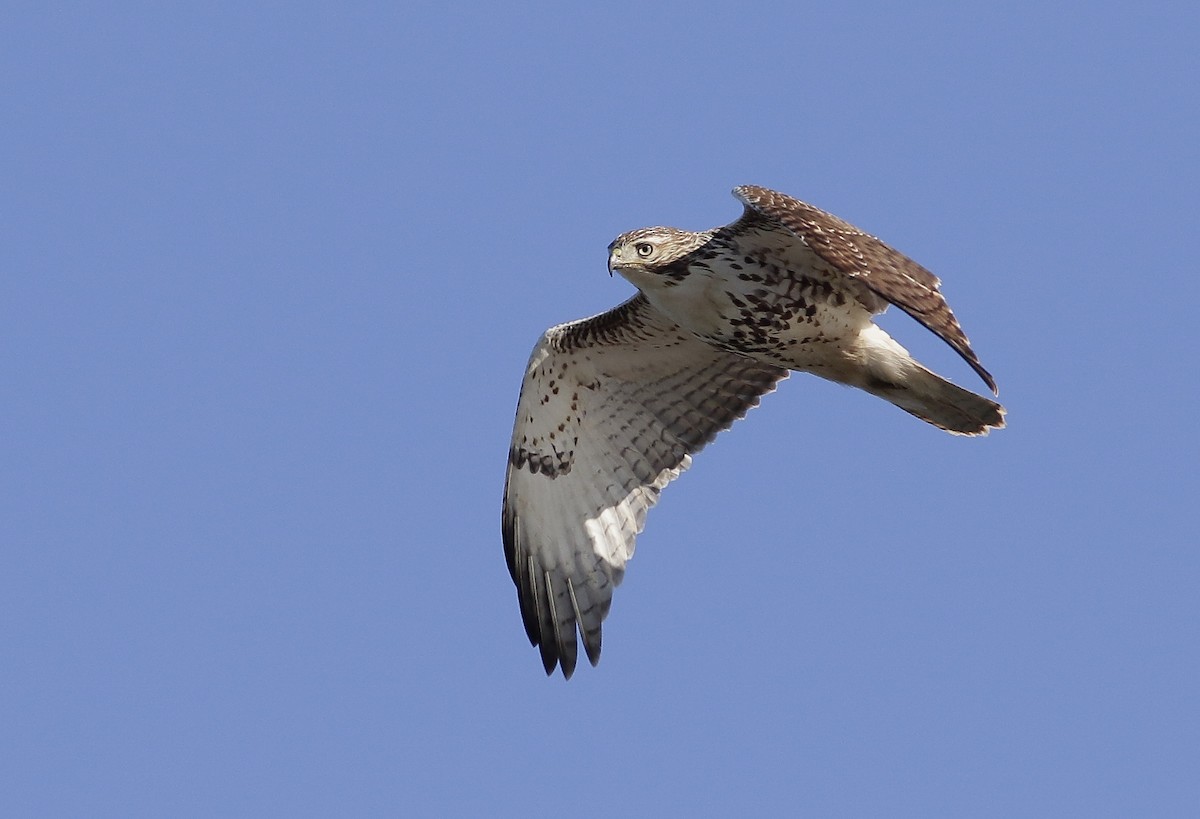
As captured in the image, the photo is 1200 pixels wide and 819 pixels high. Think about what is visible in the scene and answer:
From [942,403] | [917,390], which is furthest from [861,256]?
[942,403]

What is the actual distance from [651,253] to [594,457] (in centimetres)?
215

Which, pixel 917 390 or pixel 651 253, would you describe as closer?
pixel 651 253

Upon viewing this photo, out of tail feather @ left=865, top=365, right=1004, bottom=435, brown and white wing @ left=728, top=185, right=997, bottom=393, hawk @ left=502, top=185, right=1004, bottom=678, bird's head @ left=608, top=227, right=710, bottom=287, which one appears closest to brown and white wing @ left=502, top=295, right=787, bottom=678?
hawk @ left=502, top=185, right=1004, bottom=678

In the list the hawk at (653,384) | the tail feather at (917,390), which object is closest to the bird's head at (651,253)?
the hawk at (653,384)

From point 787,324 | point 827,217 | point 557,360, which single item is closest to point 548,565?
point 557,360

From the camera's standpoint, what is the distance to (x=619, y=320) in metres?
11.3

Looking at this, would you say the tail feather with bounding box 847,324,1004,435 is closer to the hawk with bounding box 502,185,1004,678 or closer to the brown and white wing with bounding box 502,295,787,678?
the hawk with bounding box 502,185,1004,678

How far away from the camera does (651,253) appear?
10.2 metres

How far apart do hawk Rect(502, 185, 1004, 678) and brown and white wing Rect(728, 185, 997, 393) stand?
28cm

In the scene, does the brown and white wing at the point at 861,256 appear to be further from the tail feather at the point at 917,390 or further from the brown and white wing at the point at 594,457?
the brown and white wing at the point at 594,457

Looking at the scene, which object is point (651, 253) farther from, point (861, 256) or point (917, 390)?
point (917, 390)

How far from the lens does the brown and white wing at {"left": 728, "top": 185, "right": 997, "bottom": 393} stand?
8984 mm

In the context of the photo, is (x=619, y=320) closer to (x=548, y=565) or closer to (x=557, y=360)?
(x=557, y=360)

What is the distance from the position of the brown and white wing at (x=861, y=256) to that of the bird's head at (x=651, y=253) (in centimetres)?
42
